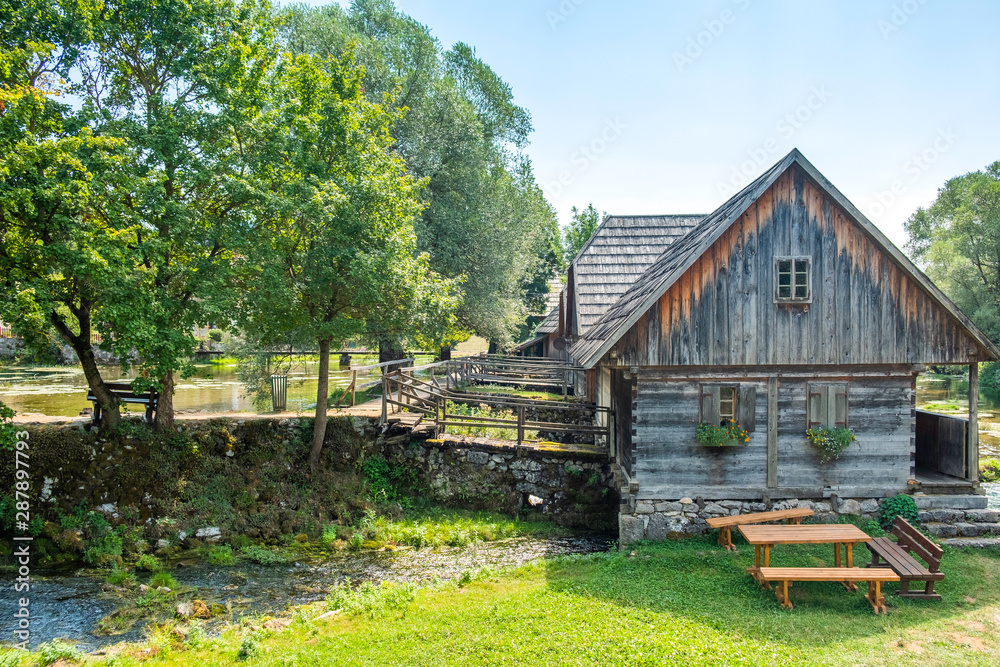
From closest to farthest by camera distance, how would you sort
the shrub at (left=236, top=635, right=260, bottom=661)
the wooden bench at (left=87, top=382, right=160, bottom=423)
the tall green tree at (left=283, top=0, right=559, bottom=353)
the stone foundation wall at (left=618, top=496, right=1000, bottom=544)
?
the shrub at (left=236, top=635, right=260, bottom=661) → the stone foundation wall at (left=618, top=496, right=1000, bottom=544) → the wooden bench at (left=87, top=382, right=160, bottom=423) → the tall green tree at (left=283, top=0, right=559, bottom=353)

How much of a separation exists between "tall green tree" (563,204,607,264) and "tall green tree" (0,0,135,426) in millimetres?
39757

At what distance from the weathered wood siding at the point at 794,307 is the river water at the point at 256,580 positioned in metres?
4.65

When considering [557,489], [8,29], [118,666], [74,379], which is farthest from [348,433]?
[74,379]

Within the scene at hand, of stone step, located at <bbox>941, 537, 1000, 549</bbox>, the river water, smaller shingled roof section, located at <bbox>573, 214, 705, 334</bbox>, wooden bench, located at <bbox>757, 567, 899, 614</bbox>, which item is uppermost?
smaller shingled roof section, located at <bbox>573, 214, 705, 334</bbox>

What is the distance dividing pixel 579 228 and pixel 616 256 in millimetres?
31590

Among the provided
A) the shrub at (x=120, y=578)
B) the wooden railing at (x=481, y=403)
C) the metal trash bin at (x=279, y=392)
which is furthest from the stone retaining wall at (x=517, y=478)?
the shrub at (x=120, y=578)

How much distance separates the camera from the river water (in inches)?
334

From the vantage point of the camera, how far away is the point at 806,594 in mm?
8352

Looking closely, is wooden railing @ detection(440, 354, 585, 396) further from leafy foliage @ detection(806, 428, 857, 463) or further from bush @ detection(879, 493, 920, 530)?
bush @ detection(879, 493, 920, 530)

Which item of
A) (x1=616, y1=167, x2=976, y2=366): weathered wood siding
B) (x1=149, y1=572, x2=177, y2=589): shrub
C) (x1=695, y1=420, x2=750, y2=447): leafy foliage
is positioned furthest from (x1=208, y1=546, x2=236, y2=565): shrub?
(x1=695, y1=420, x2=750, y2=447): leafy foliage

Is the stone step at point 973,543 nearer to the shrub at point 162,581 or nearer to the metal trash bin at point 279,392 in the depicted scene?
the shrub at point 162,581

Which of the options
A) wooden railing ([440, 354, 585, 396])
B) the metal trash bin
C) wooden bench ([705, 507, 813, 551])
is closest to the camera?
wooden bench ([705, 507, 813, 551])

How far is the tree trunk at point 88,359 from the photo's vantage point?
1167cm

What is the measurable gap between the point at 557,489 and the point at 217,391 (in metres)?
18.6
